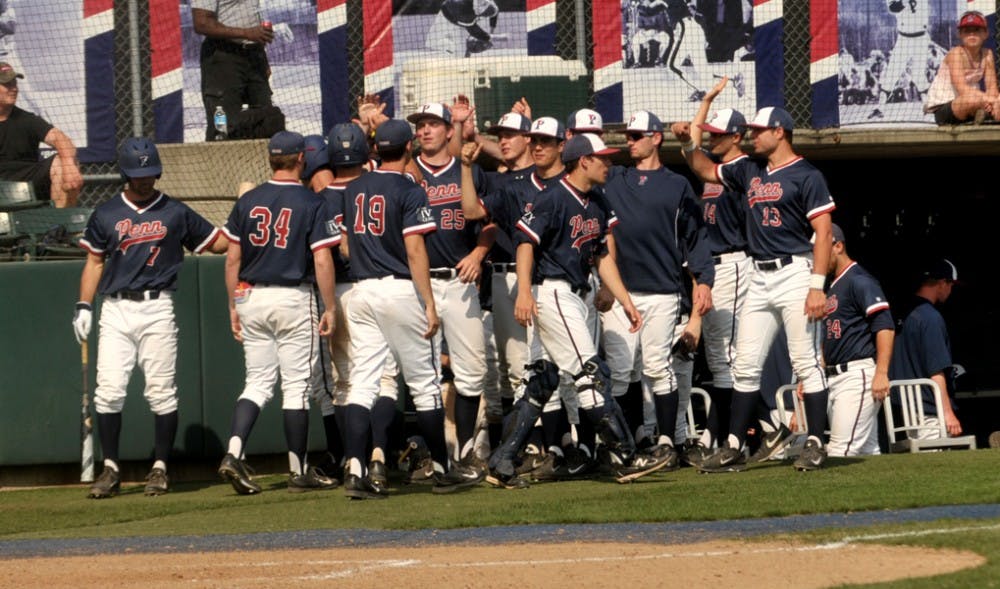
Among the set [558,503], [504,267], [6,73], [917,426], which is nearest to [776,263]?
[504,267]

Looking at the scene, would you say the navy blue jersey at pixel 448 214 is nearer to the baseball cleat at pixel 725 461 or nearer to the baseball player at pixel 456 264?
the baseball player at pixel 456 264

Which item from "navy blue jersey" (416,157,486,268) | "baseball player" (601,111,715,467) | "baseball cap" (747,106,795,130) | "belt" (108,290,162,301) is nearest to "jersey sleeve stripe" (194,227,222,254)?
"belt" (108,290,162,301)

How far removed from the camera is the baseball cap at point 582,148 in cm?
827

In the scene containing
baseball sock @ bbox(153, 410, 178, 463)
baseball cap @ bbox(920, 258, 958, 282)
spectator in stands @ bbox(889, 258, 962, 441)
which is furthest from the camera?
baseball cap @ bbox(920, 258, 958, 282)

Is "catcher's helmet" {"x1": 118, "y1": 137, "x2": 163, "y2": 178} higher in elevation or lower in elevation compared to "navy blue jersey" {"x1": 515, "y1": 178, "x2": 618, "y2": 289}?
higher

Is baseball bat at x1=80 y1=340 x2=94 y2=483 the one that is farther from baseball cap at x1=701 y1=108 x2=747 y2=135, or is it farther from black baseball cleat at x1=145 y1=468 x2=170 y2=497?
baseball cap at x1=701 y1=108 x2=747 y2=135

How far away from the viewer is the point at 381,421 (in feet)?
26.9

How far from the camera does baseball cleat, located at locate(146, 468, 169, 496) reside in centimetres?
879

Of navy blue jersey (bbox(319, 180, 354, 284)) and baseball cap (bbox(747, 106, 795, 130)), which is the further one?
navy blue jersey (bbox(319, 180, 354, 284))

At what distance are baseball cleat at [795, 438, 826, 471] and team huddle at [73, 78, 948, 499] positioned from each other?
0.03 meters

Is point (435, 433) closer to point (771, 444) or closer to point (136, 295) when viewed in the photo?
point (136, 295)

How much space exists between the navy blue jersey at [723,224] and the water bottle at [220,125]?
11.5 feet

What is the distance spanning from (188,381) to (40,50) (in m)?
2.94

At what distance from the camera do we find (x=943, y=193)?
44.5 feet
